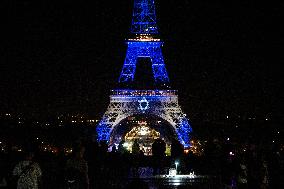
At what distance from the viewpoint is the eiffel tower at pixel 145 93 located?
52719 mm

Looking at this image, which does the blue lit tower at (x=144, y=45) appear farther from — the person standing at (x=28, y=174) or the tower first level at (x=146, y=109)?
the person standing at (x=28, y=174)

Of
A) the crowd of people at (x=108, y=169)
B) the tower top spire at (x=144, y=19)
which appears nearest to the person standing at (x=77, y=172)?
the crowd of people at (x=108, y=169)

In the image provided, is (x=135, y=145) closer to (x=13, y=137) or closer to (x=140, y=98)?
(x=140, y=98)

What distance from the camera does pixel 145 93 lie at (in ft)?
176

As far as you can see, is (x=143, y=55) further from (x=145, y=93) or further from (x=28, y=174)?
(x=28, y=174)


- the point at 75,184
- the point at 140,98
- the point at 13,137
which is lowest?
the point at 75,184

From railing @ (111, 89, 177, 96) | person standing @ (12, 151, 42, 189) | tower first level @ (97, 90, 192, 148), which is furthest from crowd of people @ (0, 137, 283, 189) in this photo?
railing @ (111, 89, 177, 96)

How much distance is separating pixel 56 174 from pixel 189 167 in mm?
8830

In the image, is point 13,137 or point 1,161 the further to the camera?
point 13,137

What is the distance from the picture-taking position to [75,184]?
9492 millimetres

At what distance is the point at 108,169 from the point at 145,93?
36766 mm

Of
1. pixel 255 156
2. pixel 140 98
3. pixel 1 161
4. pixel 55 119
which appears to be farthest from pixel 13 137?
pixel 255 156

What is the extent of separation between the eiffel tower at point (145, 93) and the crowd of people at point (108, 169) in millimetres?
30277

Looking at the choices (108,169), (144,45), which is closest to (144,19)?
(144,45)
